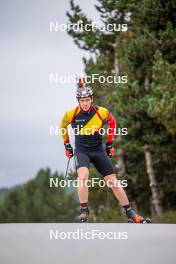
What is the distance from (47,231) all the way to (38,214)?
6908 centimetres

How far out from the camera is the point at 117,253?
655 cm

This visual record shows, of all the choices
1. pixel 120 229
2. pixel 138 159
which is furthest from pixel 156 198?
pixel 120 229

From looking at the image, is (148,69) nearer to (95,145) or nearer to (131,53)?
(131,53)

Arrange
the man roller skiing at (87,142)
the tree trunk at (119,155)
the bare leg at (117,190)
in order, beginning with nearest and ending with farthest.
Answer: the man roller skiing at (87,142)
the bare leg at (117,190)
the tree trunk at (119,155)

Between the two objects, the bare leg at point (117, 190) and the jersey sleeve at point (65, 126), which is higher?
the jersey sleeve at point (65, 126)

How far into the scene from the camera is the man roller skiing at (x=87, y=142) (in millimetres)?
8266

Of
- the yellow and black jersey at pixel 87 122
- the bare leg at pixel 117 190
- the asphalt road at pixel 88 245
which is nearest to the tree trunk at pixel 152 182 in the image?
the asphalt road at pixel 88 245

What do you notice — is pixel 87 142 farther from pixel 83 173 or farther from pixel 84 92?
pixel 84 92

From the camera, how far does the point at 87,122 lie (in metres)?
8.28

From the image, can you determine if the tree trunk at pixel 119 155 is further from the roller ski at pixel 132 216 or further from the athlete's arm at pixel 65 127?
the athlete's arm at pixel 65 127

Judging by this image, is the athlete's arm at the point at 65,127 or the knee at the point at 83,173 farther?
the knee at the point at 83,173

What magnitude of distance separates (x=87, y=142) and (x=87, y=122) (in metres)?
0.27

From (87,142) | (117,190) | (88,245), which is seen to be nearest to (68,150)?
(87,142)

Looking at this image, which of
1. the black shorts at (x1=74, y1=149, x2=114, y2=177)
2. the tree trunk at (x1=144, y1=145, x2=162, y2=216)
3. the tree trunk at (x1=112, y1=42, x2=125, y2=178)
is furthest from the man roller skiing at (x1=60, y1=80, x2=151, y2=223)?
the tree trunk at (x1=144, y1=145, x2=162, y2=216)
